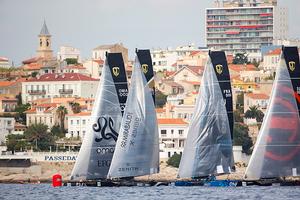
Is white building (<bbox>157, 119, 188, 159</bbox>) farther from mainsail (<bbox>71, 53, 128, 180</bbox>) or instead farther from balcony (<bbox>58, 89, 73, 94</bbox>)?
mainsail (<bbox>71, 53, 128, 180</bbox>)

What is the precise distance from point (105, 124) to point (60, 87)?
246ft

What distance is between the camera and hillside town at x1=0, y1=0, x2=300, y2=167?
121812 millimetres

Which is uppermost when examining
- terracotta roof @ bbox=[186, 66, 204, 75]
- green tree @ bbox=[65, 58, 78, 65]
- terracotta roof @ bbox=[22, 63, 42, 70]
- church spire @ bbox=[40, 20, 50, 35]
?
church spire @ bbox=[40, 20, 50, 35]

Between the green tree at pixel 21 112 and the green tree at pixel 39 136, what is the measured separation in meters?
14.2

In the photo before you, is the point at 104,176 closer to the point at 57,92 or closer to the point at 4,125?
the point at 4,125

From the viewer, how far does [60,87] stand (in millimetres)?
152750

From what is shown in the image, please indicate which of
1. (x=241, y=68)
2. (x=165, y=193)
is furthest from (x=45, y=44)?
(x=165, y=193)

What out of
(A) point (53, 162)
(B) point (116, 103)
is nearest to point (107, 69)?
(B) point (116, 103)

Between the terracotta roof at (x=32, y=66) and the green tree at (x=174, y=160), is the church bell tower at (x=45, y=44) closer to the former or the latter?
the terracotta roof at (x=32, y=66)

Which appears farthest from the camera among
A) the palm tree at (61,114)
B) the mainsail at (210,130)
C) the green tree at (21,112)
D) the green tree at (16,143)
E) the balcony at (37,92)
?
the balcony at (37,92)

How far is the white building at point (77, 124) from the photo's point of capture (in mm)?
127750

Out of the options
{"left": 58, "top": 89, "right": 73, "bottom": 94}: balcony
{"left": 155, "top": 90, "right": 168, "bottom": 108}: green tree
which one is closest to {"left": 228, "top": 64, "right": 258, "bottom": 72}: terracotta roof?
{"left": 155, "top": 90, "right": 168, "bottom": 108}: green tree

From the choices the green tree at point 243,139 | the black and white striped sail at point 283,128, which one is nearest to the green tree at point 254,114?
the green tree at point 243,139

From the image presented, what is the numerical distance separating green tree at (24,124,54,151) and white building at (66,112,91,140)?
10.6 ft
